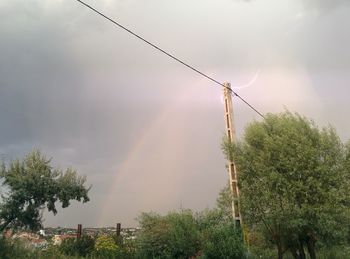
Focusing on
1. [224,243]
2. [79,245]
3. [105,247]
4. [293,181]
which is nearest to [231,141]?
[293,181]

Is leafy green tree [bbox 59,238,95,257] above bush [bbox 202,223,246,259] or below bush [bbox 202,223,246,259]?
above

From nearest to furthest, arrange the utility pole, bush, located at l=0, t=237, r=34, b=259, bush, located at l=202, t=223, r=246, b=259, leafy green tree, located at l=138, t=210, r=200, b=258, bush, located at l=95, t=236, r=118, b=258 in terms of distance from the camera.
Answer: bush, located at l=202, t=223, r=246, b=259
bush, located at l=0, t=237, r=34, b=259
the utility pole
leafy green tree, located at l=138, t=210, r=200, b=258
bush, located at l=95, t=236, r=118, b=258

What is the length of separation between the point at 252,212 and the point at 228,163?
3011 millimetres

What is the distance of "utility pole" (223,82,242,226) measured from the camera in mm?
23391

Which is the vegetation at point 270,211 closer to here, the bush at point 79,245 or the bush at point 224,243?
the bush at point 224,243

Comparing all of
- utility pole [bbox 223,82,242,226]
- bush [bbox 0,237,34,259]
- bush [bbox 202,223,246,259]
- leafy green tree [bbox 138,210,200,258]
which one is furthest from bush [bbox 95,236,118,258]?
utility pole [bbox 223,82,242,226]

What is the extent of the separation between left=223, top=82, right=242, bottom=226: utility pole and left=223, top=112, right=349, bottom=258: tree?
0.45m

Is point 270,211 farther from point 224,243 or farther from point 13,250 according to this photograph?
point 13,250

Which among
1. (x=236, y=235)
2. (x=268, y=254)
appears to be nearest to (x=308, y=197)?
(x=236, y=235)

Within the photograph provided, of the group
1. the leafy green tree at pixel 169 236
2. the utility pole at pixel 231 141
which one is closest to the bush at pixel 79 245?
the leafy green tree at pixel 169 236

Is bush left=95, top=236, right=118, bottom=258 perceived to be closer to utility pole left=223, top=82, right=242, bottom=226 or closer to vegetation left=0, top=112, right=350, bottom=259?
vegetation left=0, top=112, right=350, bottom=259

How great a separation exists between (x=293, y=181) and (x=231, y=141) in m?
4.02

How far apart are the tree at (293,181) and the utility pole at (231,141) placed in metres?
0.45

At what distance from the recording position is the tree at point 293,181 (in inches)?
890
